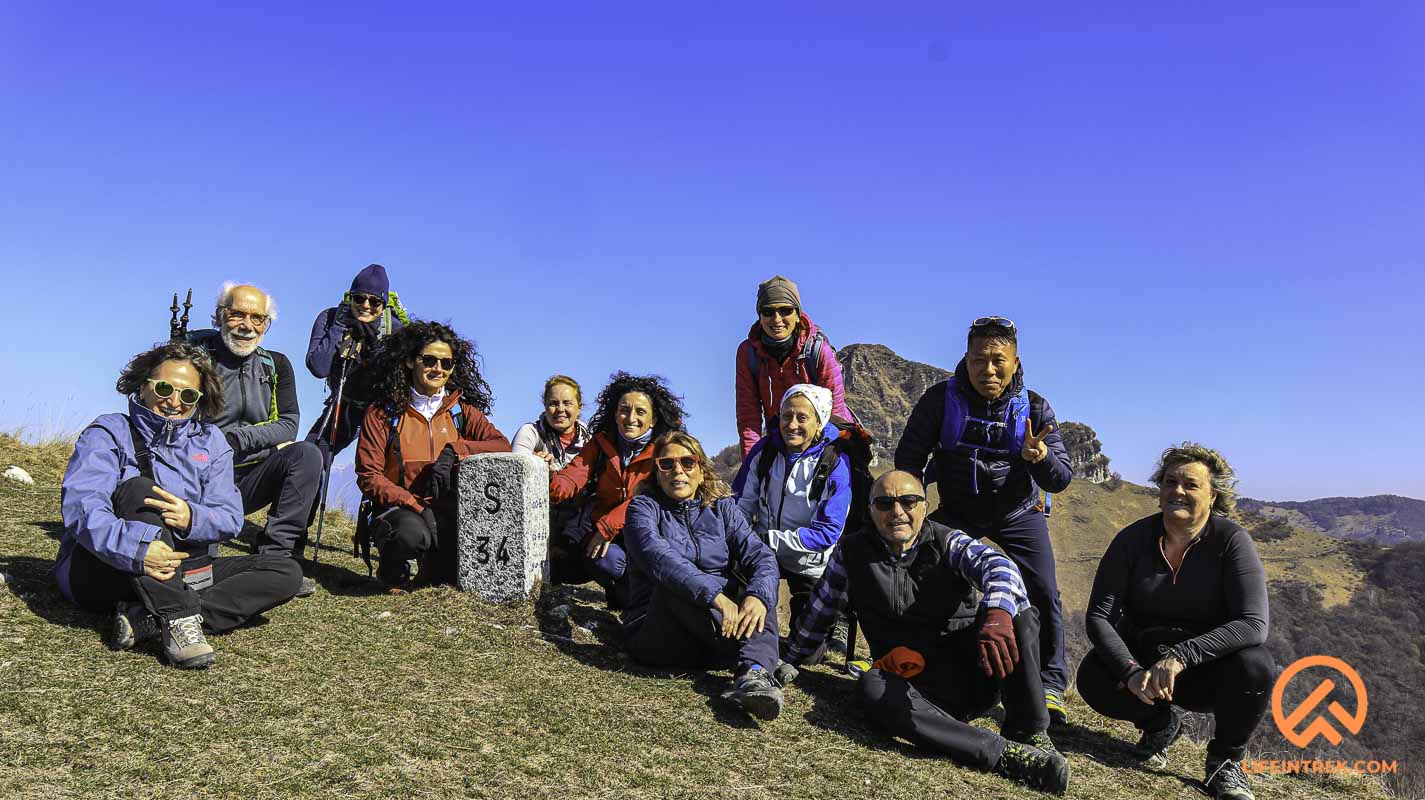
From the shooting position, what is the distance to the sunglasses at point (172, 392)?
5414 millimetres

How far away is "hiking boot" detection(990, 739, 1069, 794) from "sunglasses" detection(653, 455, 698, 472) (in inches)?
95.0

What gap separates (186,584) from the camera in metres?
5.43

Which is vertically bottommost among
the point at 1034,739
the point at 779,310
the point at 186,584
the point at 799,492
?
the point at 1034,739

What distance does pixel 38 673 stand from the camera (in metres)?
4.85

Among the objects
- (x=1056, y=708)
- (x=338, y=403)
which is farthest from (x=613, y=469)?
(x=1056, y=708)

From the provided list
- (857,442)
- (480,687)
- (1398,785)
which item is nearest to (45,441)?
(480,687)

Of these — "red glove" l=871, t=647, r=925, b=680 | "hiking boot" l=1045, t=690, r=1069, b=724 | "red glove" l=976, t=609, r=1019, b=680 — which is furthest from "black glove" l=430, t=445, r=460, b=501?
"hiking boot" l=1045, t=690, r=1069, b=724

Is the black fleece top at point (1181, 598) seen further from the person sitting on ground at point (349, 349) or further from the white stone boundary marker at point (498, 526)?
the person sitting on ground at point (349, 349)

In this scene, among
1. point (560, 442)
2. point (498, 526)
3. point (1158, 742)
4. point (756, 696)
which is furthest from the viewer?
point (560, 442)

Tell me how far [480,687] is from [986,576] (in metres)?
2.89

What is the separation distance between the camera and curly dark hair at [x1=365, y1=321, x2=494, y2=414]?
→ 712cm

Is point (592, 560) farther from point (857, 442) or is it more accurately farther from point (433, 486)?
point (857, 442)

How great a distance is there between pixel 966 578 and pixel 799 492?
1552 mm

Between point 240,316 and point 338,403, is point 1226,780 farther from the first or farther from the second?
point 240,316
